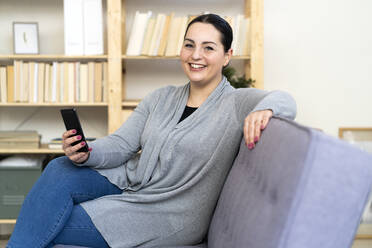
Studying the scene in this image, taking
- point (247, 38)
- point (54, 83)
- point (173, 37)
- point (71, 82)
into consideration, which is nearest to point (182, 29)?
point (173, 37)

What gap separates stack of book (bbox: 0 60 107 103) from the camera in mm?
2594

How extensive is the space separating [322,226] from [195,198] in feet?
2.01

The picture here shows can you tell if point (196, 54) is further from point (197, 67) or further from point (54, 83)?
point (54, 83)

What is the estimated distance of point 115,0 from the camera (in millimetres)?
2512

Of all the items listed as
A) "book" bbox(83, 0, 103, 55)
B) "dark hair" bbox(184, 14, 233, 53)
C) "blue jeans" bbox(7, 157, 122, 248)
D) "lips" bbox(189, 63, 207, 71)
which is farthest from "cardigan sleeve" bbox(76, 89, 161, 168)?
"book" bbox(83, 0, 103, 55)

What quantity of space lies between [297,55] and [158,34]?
1.06m

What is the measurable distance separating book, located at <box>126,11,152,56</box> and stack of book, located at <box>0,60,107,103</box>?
213mm

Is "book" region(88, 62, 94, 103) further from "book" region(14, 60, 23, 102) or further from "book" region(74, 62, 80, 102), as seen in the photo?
"book" region(14, 60, 23, 102)

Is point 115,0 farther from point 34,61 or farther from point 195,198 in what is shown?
point 195,198

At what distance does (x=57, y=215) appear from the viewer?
1.31 meters

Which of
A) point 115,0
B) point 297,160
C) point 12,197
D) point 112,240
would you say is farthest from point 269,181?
point 12,197

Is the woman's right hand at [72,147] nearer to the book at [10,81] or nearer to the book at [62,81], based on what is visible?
the book at [62,81]

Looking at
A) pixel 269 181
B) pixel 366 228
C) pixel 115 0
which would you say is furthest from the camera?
pixel 366 228

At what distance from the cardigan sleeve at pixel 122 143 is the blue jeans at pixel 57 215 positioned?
108 millimetres
